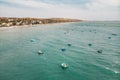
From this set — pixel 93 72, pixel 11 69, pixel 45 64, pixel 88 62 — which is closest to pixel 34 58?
pixel 45 64

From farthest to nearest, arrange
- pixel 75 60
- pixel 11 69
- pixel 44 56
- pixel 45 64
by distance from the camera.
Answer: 1. pixel 44 56
2. pixel 75 60
3. pixel 45 64
4. pixel 11 69

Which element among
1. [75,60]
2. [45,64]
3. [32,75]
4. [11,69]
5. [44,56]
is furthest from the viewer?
[44,56]

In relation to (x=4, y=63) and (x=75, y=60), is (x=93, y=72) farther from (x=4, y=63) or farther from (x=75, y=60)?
(x=4, y=63)

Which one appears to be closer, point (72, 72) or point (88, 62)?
point (72, 72)

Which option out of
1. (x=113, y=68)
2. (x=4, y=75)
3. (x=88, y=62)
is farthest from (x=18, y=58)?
(x=113, y=68)

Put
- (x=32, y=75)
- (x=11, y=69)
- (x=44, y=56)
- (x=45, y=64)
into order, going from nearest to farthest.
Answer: (x=32, y=75) < (x=11, y=69) < (x=45, y=64) < (x=44, y=56)

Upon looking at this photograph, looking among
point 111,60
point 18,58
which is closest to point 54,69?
point 18,58

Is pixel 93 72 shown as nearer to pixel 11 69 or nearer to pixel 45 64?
pixel 45 64

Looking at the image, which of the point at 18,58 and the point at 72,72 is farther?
the point at 18,58
